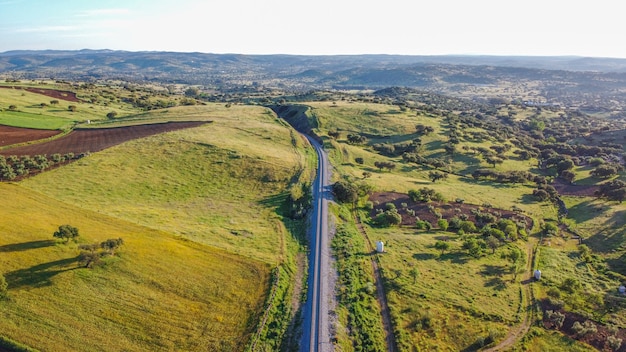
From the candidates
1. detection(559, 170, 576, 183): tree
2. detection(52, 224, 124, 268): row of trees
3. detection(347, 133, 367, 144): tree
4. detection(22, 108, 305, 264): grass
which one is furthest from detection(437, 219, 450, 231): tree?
detection(347, 133, 367, 144): tree

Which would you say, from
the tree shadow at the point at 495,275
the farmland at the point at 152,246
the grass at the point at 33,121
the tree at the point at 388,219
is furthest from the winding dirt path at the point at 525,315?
the grass at the point at 33,121

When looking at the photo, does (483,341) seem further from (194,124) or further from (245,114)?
(245,114)

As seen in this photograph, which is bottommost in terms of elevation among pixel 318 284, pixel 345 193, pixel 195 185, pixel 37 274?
pixel 318 284

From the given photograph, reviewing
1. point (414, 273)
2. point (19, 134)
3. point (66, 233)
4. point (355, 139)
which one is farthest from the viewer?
point (355, 139)

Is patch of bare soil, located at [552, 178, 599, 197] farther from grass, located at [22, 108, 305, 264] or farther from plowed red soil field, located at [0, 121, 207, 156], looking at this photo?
plowed red soil field, located at [0, 121, 207, 156]

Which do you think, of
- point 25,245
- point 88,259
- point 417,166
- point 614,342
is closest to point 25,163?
point 25,245

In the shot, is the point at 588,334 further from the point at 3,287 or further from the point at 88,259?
the point at 3,287
